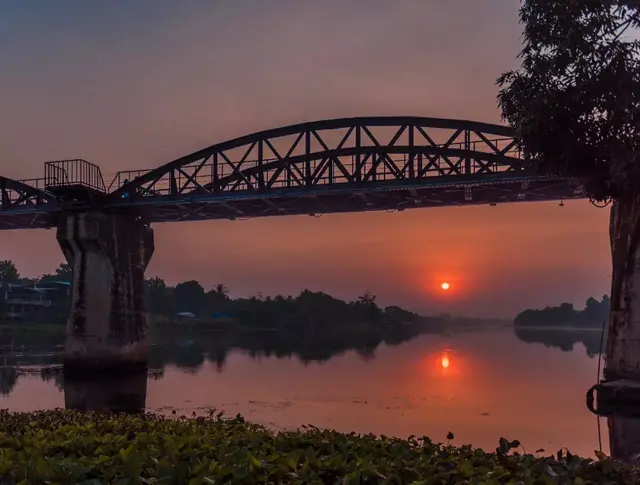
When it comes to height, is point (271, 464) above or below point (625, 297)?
below

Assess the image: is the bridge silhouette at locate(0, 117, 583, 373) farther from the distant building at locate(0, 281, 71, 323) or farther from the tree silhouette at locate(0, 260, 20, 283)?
the tree silhouette at locate(0, 260, 20, 283)

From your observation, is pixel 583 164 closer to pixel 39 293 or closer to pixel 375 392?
pixel 375 392

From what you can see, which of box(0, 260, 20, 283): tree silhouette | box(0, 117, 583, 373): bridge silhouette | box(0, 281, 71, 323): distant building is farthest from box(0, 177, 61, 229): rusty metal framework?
box(0, 260, 20, 283): tree silhouette

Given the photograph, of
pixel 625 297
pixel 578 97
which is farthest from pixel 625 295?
pixel 578 97

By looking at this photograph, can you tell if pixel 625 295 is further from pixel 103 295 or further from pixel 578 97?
pixel 103 295

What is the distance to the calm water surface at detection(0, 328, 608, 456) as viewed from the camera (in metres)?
26.4

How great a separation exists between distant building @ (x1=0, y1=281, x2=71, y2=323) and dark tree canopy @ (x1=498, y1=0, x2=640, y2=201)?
11300cm

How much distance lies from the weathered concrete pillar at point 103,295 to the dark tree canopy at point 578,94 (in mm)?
31286

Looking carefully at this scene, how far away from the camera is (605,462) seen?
7246 mm

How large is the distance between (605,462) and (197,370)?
4958 centimetres

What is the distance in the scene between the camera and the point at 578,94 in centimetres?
2672

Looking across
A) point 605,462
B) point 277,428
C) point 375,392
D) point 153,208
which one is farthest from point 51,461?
point 153,208

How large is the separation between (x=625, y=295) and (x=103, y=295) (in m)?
33.9

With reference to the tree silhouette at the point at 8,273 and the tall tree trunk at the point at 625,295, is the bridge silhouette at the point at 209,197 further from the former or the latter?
the tree silhouette at the point at 8,273
